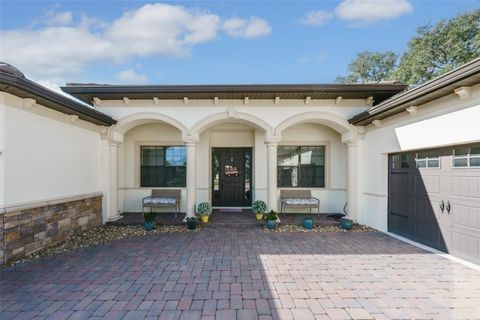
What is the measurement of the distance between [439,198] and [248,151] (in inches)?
215

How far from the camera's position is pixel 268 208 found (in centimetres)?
682

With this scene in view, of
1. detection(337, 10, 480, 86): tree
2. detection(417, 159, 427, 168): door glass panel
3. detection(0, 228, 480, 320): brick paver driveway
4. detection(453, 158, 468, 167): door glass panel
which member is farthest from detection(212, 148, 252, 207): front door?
detection(337, 10, 480, 86): tree

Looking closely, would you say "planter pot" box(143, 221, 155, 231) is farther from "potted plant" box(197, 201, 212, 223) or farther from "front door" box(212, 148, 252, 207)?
"front door" box(212, 148, 252, 207)

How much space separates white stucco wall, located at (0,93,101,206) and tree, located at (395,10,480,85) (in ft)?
57.0

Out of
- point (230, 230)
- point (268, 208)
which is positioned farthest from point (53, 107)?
point (268, 208)

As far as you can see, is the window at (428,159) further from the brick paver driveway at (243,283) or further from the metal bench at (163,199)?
the metal bench at (163,199)

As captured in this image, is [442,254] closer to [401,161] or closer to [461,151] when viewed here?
[461,151]

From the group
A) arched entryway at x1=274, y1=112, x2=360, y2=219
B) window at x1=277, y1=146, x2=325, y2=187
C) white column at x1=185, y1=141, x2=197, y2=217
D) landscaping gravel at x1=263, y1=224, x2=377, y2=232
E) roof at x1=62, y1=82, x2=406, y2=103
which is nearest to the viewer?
roof at x1=62, y1=82, x2=406, y2=103

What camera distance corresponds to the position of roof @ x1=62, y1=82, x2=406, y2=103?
614 cm

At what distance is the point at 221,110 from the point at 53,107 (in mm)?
3780

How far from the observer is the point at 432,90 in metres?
4.02

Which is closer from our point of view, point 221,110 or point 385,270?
point 385,270

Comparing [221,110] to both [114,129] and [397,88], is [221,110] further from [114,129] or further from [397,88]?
[397,88]

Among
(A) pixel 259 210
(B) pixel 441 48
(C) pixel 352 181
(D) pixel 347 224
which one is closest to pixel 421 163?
(C) pixel 352 181
